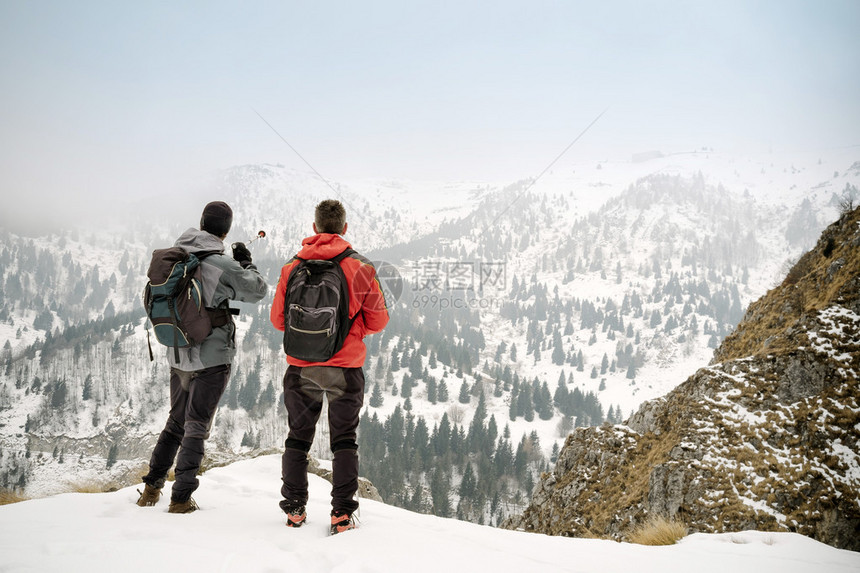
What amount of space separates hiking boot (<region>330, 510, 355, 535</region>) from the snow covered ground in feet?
0.34

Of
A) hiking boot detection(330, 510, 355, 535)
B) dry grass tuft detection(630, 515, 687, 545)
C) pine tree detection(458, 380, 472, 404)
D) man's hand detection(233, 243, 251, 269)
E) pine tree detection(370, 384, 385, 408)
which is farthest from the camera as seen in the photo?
pine tree detection(458, 380, 472, 404)

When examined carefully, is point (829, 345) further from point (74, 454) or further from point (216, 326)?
point (74, 454)

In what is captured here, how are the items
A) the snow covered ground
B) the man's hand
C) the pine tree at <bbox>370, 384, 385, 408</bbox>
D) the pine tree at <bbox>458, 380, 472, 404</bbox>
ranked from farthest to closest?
the pine tree at <bbox>458, 380, 472, 404</bbox>, the pine tree at <bbox>370, 384, 385, 408</bbox>, the man's hand, the snow covered ground

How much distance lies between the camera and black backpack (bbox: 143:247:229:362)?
4.88 meters

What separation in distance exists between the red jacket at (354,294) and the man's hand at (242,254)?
712 mm

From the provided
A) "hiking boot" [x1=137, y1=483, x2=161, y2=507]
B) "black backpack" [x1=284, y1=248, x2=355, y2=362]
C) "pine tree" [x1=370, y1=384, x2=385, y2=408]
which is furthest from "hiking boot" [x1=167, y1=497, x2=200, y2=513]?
"pine tree" [x1=370, y1=384, x2=385, y2=408]

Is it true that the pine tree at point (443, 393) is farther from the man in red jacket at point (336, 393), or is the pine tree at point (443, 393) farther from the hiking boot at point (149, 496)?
the man in red jacket at point (336, 393)

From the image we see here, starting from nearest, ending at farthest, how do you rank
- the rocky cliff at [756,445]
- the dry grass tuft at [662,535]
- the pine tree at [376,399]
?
1. the dry grass tuft at [662,535]
2. the rocky cliff at [756,445]
3. the pine tree at [376,399]

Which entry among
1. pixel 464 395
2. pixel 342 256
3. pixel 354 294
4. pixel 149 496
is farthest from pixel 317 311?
pixel 464 395

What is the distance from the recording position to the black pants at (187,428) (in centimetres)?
498

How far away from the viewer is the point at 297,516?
474 cm

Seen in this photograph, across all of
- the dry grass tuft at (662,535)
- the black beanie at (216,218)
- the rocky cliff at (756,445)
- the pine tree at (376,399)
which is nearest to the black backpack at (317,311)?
the black beanie at (216,218)

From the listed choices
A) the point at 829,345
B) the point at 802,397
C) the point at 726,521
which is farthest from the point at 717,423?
the point at 829,345

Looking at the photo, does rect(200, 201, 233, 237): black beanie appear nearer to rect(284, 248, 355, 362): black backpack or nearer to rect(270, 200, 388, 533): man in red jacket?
rect(270, 200, 388, 533): man in red jacket
